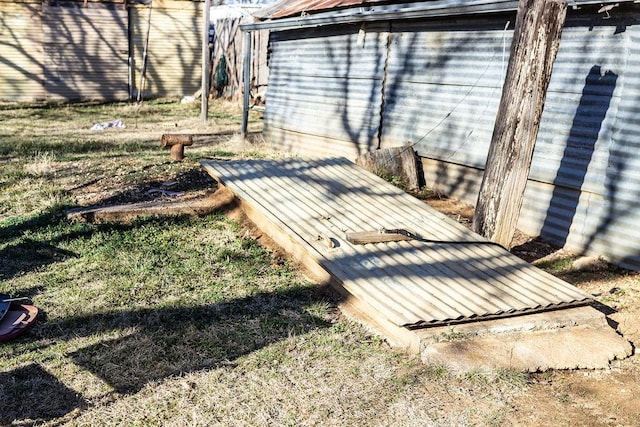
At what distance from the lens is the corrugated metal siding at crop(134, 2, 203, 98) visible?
21.9 metres

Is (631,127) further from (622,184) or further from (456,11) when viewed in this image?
(456,11)

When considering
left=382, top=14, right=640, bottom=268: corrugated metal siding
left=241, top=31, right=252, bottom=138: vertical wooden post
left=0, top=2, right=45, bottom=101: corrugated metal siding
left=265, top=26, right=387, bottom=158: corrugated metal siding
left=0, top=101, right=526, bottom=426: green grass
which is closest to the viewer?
left=0, top=101, right=526, bottom=426: green grass

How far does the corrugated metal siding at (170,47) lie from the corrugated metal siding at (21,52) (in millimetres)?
3115

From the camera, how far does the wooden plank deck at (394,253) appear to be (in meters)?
4.73

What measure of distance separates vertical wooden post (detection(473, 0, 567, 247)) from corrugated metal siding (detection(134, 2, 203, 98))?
18425 millimetres

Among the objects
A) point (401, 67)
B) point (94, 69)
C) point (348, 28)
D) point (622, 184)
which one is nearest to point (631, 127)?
point (622, 184)

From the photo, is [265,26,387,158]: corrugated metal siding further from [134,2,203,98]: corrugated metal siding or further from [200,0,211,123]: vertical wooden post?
[134,2,203,98]: corrugated metal siding

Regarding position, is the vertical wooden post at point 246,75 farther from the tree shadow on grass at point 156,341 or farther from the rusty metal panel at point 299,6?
the tree shadow on grass at point 156,341

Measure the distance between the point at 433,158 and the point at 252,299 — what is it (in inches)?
178

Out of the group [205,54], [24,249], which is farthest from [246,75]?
[24,249]

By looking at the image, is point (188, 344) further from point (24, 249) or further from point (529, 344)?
point (24, 249)

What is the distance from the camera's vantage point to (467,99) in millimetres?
8320

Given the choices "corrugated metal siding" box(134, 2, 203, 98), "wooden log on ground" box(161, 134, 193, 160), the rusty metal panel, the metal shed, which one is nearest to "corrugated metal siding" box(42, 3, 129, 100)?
"corrugated metal siding" box(134, 2, 203, 98)

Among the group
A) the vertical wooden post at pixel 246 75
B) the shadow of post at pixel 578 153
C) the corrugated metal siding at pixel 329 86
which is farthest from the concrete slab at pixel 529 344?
the vertical wooden post at pixel 246 75
